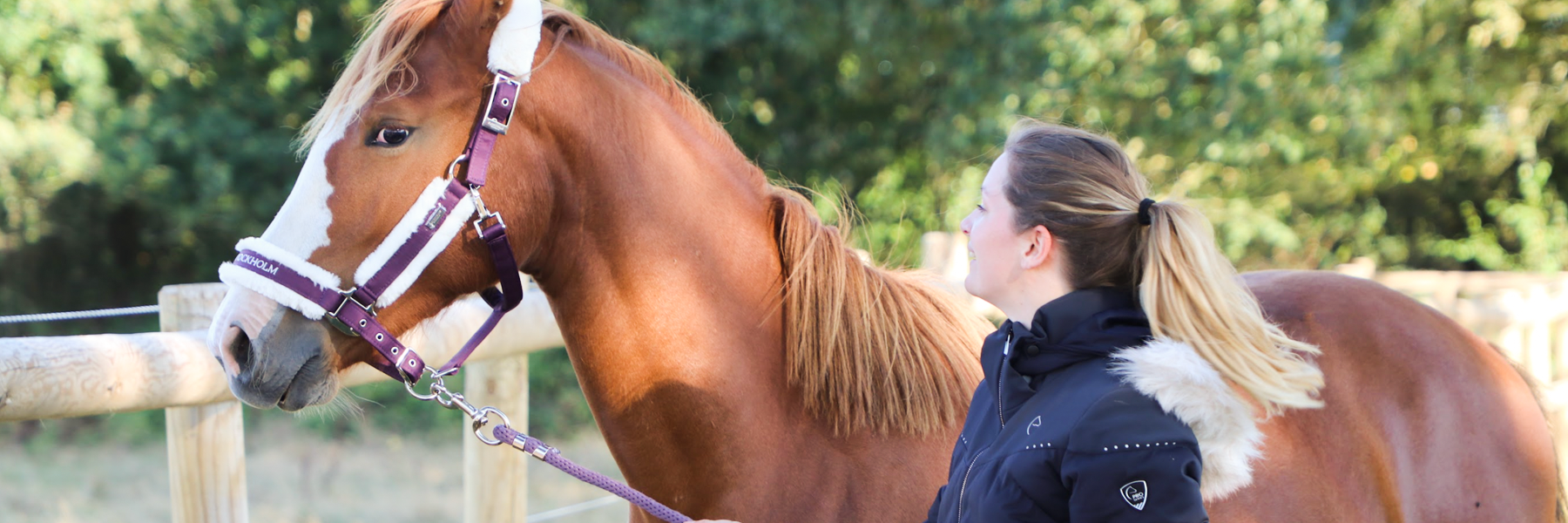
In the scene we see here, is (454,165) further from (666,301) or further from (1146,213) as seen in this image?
(1146,213)

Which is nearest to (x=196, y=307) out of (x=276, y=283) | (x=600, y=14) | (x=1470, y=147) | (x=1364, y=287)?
(x=276, y=283)

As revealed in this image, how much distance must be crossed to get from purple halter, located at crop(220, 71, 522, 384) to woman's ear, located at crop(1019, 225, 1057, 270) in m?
0.88

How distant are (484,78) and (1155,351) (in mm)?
1199

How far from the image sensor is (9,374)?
1.72 m

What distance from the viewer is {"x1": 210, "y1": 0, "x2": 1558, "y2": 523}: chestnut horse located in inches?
66.7

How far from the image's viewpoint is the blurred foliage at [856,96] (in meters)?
7.38

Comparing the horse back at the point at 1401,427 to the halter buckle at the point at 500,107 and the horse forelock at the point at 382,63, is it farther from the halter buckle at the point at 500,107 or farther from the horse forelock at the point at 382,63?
the horse forelock at the point at 382,63

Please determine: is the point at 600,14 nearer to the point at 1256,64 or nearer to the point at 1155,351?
the point at 1256,64

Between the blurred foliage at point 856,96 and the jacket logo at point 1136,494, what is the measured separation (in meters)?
5.22

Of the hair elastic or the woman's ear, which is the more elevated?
the hair elastic

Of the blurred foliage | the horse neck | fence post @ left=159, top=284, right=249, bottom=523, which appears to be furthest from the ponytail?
the blurred foliage

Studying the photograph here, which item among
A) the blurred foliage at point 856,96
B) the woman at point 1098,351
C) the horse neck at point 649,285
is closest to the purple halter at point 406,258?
the horse neck at point 649,285

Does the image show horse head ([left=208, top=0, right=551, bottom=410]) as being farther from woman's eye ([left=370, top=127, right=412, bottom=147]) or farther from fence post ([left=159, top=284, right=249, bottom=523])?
fence post ([left=159, top=284, right=249, bottom=523])

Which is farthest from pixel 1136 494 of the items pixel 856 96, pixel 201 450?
pixel 856 96
